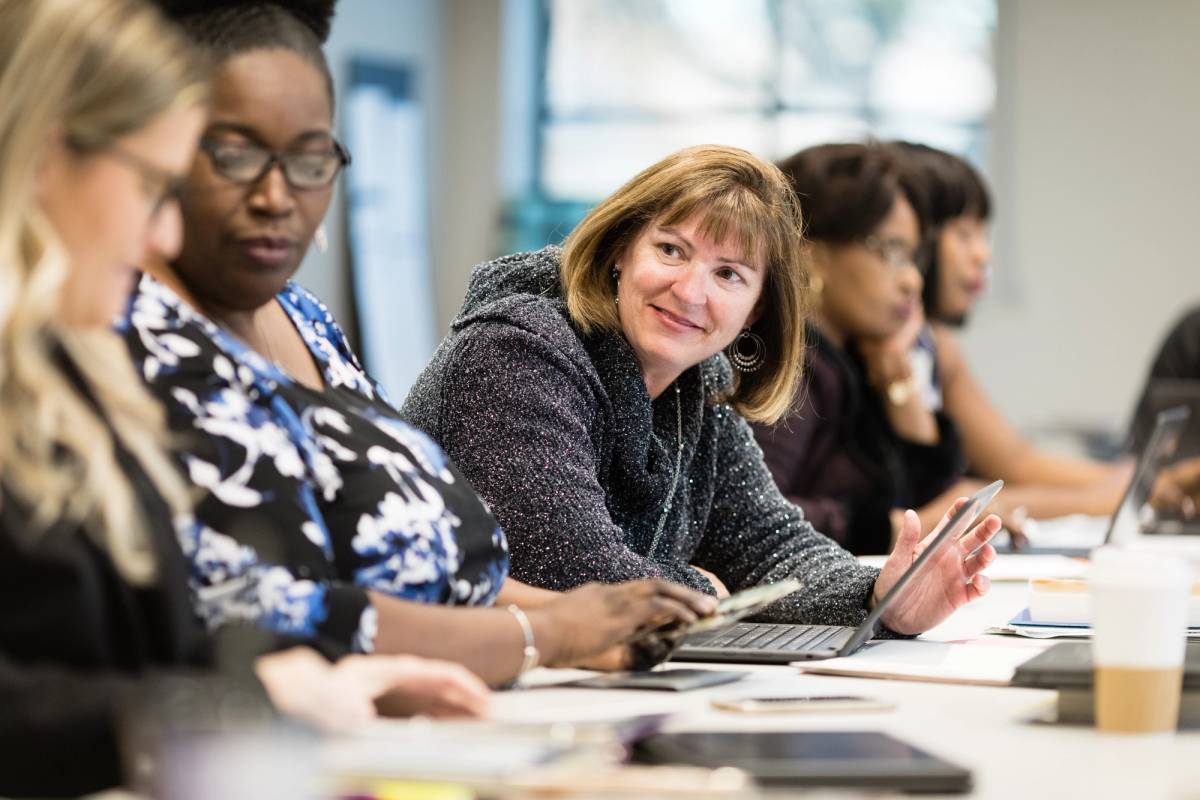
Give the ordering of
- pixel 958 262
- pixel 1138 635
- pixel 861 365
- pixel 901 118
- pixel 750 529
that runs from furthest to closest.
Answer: pixel 901 118 → pixel 958 262 → pixel 861 365 → pixel 750 529 → pixel 1138 635

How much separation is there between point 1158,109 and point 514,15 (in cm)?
284

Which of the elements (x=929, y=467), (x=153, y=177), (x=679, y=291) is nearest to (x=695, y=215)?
(x=679, y=291)

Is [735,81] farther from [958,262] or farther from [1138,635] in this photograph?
[1138,635]

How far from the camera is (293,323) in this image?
1.62 metres

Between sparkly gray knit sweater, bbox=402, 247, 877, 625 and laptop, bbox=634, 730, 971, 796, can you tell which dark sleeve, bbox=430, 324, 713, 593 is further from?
laptop, bbox=634, 730, 971, 796

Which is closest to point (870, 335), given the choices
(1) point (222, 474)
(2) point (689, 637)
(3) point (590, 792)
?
(2) point (689, 637)

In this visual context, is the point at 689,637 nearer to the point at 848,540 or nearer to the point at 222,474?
the point at 222,474

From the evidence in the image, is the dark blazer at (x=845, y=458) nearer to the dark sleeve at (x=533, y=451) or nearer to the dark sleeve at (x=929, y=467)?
the dark sleeve at (x=929, y=467)

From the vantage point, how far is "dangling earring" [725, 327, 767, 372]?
232 centimetres

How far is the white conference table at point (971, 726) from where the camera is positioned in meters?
1.10

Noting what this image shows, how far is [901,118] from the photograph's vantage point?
7.18 metres

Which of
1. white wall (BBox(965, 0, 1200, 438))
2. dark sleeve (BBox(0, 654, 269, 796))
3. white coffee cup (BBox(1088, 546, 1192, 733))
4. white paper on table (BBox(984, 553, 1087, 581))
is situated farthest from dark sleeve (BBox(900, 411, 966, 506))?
white wall (BBox(965, 0, 1200, 438))

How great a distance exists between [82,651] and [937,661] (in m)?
0.94

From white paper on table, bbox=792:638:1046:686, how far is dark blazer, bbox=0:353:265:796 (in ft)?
2.34
